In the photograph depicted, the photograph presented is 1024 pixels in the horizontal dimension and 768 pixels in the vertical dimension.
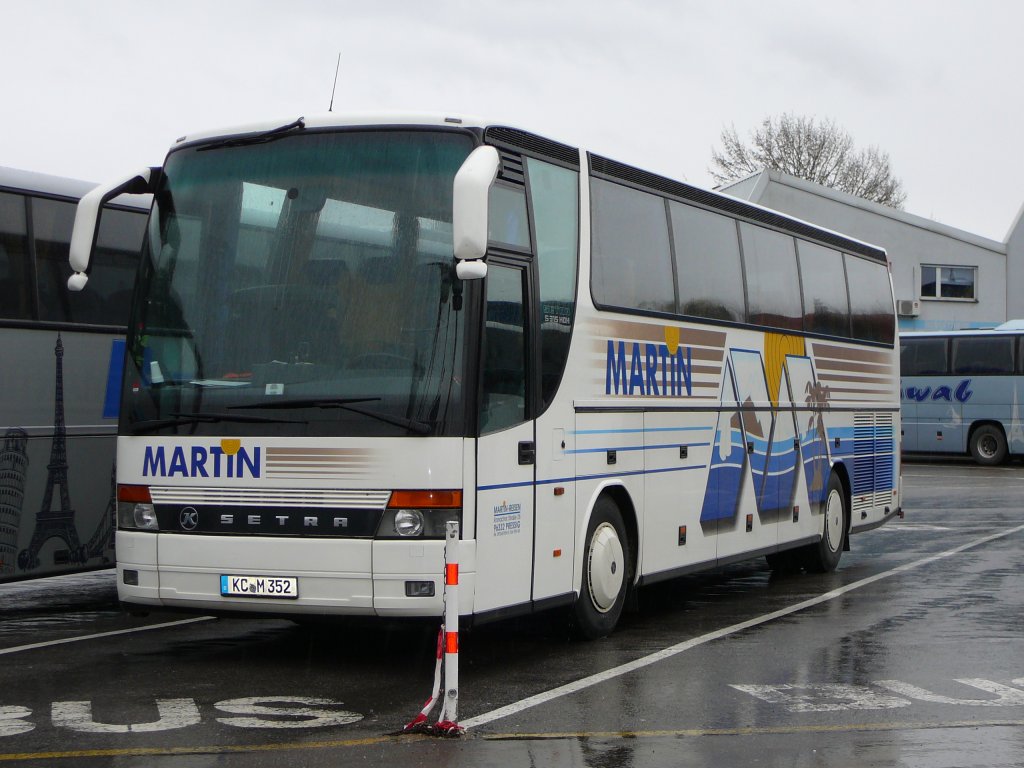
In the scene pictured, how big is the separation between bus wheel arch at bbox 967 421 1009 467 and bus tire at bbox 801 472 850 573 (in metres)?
24.0

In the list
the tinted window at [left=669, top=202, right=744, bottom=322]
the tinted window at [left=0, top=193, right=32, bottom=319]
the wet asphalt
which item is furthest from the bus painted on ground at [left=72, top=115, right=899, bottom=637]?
the tinted window at [left=0, top=193, right=32, bottom=319]

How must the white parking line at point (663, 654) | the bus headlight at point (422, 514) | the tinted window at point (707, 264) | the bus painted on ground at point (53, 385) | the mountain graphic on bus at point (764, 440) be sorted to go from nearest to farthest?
1. the white parking line at point (663, 654)
2. the bus headlight at point (422, 514)
3. the bus painted on ground at point (53, 385)
4. the tinted window at point (707, 264)
5. the mountain graphic on bus at point (764, 440)

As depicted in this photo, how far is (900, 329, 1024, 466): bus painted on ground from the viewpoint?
38.6 metres

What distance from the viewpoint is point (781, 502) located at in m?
14.2

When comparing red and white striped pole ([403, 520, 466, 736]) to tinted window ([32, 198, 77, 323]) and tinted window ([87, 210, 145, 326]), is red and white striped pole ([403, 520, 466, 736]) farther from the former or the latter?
tinted window ([87, 210, 145, 326])

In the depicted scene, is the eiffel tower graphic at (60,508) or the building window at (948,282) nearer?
the eiffel tower graphic at (60,508)

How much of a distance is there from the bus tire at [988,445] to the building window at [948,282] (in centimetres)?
1840

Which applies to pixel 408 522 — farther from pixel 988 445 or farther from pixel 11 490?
pixel 988 445

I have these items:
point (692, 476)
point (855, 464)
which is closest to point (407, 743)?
point (692, 476)

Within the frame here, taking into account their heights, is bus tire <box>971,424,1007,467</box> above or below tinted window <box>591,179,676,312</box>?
below

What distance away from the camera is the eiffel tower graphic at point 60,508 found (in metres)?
11.5

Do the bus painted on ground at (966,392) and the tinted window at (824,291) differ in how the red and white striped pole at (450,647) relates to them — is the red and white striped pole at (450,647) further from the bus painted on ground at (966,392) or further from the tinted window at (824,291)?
the bus painted on ground at (966,392)

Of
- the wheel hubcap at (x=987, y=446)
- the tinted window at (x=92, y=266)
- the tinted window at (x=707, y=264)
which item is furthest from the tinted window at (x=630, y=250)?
Answer: the wheel hubcap at (x=987, y=446)

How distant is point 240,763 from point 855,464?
11.0 metres
